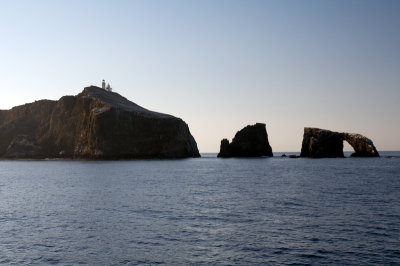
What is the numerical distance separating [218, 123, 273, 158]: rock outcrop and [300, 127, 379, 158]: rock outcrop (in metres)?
18.6

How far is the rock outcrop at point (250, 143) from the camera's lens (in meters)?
177

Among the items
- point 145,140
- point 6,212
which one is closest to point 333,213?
point 6,212

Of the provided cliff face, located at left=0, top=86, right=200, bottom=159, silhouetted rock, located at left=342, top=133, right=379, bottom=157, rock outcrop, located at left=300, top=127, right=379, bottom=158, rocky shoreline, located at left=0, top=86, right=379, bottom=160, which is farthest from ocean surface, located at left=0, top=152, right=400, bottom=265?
cliff face, located at left=0, top=86, right=200, bottom=159

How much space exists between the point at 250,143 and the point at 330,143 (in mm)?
A: 36181

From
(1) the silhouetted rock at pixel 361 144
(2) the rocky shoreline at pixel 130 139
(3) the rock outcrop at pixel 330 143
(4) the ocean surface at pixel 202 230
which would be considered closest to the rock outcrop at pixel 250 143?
(2) the rocky shoreline at pixel 130 139

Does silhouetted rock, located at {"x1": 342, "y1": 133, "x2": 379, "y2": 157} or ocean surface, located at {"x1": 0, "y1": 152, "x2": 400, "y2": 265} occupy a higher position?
silhouetted rock, located at {"x1": 342, "y1": 133, "x2": 379, "y2": 157}

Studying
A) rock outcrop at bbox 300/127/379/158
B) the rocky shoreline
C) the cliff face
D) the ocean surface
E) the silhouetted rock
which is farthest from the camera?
the cliff face

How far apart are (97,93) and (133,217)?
17272 centimetres

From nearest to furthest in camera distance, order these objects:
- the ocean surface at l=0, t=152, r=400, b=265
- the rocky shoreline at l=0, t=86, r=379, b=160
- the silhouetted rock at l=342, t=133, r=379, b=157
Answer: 1. the ocean surface at l=0, t=152, r=400, b=265
2. the silhouetted rock at l=342, t=133, r=379, b=157
3. the rocky shoreline at l=0, t=86, r=379, b=160

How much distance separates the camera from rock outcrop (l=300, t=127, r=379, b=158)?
160 metres

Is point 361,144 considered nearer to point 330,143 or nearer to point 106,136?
point 330,143

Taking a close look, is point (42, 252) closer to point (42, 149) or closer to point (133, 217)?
point (133, 217)

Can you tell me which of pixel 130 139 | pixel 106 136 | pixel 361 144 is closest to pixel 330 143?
pixel 361 144

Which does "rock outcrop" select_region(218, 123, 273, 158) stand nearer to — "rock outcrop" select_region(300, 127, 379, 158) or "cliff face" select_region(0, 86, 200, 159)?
"rock outcrop" select_region(300, 127, 379, 158)
